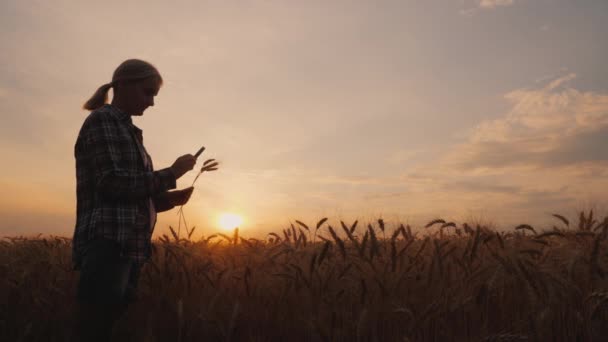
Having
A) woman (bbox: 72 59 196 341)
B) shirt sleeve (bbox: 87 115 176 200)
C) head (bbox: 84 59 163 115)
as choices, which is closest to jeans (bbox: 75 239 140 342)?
woman (bbox: 72 59 196 341)

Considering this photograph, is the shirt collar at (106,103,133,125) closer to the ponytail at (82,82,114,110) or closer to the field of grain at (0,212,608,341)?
the ponytail at (82,82,114,110)

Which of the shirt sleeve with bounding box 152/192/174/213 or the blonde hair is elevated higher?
the blonde hair

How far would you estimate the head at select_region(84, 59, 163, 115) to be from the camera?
3223 millimetres

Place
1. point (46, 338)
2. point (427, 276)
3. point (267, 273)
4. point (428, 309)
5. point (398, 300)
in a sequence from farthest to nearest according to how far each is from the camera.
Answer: point (267, 273), point (46, 338), point (427, 276), point (398, 300), point (428, 309)

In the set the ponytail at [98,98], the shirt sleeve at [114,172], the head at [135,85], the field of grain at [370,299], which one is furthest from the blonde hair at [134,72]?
the field of grain at [370,299]

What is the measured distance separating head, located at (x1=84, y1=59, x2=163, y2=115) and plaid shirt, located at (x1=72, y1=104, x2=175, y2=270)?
0.37ft

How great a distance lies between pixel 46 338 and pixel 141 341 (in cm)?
97

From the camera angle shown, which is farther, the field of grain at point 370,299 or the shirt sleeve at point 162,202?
the shirt sleeve at point 162,202

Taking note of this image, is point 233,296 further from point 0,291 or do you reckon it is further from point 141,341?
point 0,291

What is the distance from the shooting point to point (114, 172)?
2840 mm

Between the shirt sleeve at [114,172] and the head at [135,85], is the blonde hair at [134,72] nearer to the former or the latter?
the head at [135,85]

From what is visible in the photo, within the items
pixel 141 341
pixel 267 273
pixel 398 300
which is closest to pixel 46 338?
pixel 141 341

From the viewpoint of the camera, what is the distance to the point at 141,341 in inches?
116

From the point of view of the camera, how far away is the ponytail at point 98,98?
135 inches
